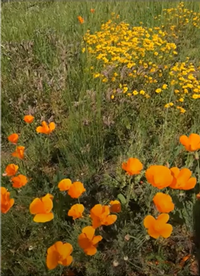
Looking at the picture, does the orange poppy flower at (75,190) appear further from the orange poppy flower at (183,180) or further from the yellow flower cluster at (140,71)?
the yellow flower cluster at (140,71)

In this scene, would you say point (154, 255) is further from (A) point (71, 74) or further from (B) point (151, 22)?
(B) point (151, 22)

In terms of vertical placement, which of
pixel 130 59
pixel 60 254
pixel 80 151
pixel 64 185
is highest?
pixel 130 59

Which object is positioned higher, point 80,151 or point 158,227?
point 158,227

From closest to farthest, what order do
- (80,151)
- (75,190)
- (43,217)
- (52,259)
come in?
(52,259)
(43,217)
(75,190)
(80,151)

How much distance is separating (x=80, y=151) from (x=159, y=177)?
96 centimetres

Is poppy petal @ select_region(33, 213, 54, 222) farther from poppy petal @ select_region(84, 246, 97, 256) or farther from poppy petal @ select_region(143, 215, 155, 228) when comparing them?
poppy petal @ select_region(143, 215, 155, 228)

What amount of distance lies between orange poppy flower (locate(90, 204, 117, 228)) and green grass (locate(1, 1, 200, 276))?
0.19 m

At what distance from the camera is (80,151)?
239cm

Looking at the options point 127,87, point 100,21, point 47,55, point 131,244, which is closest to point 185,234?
point 131,244

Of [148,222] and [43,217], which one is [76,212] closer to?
[43,217]

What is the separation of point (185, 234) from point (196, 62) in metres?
2.56

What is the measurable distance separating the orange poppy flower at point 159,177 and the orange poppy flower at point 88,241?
1.17ft

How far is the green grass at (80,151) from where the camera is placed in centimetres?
172

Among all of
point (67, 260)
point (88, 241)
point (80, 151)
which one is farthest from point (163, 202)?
point (80, 151)
